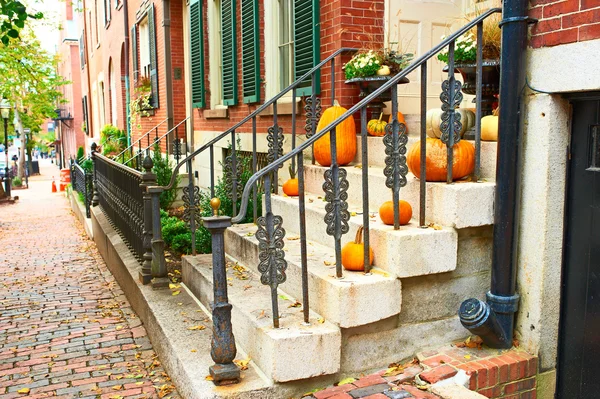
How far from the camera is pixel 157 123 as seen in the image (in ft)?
42.3

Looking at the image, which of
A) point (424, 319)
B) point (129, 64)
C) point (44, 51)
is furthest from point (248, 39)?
point (44, 51)

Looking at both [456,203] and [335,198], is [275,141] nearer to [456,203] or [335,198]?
[335,198]

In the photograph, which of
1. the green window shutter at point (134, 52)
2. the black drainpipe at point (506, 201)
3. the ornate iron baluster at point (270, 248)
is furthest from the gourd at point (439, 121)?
the green window shutter at point (134, 52)

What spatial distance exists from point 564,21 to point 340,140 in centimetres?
218

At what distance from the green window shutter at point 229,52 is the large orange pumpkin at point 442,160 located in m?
4.75

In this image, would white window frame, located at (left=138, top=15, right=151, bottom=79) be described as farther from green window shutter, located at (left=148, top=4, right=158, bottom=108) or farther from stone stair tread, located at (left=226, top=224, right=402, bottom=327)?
stone stair tread, located at (left=226, top=224, right=402, bottom=327)

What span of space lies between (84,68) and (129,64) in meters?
12.6

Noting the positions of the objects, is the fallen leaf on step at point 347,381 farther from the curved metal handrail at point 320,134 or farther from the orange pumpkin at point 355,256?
the curved metal handrail at point 320,134

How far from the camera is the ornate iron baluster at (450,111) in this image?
343 cm

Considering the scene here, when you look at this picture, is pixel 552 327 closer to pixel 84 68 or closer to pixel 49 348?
pixel 49 348

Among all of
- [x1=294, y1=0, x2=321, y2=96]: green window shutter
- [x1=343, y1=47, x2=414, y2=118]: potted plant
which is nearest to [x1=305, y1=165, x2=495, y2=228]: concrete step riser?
[x1=343, y1=47, x2=414, y2=118]: potted plant

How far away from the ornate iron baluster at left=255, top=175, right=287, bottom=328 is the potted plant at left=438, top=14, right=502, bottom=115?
5.91 feet

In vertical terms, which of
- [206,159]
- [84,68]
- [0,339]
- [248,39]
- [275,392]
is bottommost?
[0,339]

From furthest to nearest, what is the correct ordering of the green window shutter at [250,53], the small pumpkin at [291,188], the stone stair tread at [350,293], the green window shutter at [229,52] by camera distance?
the green window shutter at [229,52], the green window shutter at [250,53], the small pumpkin at [291,188], the stone stair tread at [350,293]
